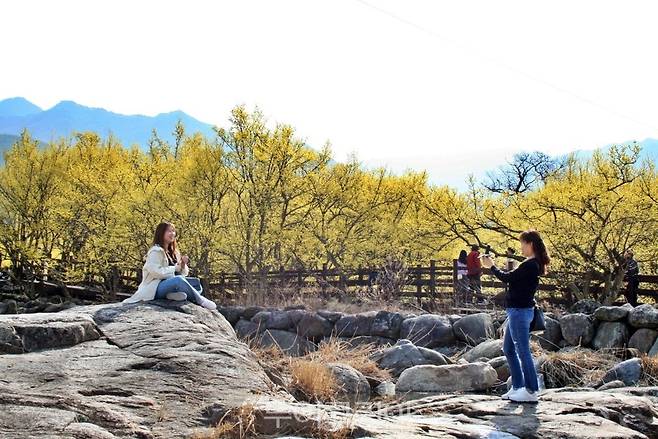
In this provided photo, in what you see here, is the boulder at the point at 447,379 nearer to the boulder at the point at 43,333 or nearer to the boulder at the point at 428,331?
the boulder at the point at 428,331

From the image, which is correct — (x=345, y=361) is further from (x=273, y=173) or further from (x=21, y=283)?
(x=21, y=283)

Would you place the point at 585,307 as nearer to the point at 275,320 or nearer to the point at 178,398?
the point at 275,320

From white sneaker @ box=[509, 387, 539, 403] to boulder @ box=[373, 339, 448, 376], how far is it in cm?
486

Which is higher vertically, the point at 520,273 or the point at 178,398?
the point at 520,273

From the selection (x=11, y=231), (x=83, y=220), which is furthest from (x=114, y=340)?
(x=11, y=231)

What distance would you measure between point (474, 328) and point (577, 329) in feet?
6.55

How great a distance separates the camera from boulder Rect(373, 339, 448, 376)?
489 inches

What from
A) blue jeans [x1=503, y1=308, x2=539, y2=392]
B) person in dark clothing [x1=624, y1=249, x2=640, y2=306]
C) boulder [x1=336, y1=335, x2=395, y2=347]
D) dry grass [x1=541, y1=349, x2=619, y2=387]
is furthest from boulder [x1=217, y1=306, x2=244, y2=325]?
blue jeans [x1=503, y1=308, x2=539, y2=392]

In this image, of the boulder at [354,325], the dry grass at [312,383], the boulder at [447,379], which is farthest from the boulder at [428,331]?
the dry grass at [312,383]

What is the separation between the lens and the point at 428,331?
50.1 ft

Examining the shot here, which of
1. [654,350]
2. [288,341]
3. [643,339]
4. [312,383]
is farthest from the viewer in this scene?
[288,341]

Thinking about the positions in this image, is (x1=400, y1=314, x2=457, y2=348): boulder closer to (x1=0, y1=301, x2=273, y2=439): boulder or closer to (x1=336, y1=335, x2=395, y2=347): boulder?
(x1=336, y1=335, x2=395, y2=347): boulder

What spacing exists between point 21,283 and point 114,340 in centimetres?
2255

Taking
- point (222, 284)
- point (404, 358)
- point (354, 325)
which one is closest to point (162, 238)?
point (404, 358)
